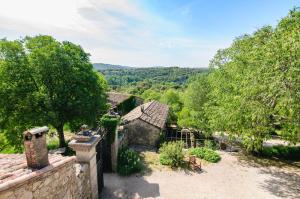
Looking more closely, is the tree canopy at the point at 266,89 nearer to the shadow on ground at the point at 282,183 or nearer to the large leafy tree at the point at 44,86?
the shadow on ground at the point at 282,183

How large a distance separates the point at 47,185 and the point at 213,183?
1005 cm

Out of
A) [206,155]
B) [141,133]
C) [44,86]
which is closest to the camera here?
[44,86]

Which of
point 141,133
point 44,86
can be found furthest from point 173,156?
point 44,86

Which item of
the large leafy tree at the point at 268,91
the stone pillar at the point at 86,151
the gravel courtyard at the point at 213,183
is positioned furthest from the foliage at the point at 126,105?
the stone pillar at the point at 86,151

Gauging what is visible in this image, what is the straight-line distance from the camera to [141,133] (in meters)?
19.8

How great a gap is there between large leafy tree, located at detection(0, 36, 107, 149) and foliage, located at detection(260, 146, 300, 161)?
45.7 ft

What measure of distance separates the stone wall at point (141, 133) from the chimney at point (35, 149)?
14.4 metres

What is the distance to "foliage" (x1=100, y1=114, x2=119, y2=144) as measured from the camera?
13.0 meters

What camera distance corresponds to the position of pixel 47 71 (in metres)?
15.3

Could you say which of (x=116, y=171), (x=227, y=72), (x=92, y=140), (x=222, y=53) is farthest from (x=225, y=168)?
(x=222, y=53)

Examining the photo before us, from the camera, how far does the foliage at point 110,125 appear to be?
13.0 metres

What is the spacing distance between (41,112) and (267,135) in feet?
48.6

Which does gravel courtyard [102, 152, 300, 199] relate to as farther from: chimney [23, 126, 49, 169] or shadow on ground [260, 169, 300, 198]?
chimney [23, 126, 49, 169]

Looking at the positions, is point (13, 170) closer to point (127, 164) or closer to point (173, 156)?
point (127, 164)
